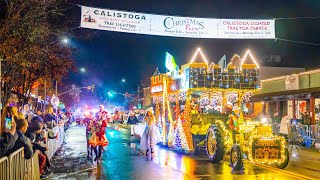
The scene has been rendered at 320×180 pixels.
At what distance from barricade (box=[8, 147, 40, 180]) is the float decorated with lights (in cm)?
Answer: 567

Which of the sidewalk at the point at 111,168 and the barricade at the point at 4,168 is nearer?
the barricade at the point at 4,168

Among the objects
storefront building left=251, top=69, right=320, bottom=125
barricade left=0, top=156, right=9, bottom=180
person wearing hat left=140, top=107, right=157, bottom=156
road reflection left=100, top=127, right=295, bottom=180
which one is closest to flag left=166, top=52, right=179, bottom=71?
person wearing hat left=140, top=107, right=157, bottom=156

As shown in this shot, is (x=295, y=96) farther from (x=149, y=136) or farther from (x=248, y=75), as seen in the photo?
(x=149, y=136)

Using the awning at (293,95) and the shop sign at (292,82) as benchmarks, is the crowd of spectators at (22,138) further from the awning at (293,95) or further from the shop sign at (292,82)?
the shop sign at (292,82)

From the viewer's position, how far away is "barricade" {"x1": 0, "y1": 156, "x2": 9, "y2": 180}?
619cm

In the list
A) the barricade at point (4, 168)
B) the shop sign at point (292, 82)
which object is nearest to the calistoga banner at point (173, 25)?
the barricade at point (4, 168)

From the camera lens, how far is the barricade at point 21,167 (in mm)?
7043

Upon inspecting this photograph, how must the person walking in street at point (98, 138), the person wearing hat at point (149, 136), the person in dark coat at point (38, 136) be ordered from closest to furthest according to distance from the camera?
the person in dark coat at point (38, 136)
the person walking in street at point (98, 138)
the person wearing hat at point (149, 136)

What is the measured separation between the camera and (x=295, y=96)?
24.5m

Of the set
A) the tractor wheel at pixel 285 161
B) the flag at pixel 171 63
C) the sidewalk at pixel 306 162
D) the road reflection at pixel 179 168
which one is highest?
the flag at pixel 171 63

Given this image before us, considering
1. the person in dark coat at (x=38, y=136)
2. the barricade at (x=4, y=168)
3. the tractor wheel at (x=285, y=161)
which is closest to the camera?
the barricade at (x=4, y=168)

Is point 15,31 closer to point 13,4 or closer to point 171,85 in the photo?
point 13,4

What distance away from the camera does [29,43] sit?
1302 cm

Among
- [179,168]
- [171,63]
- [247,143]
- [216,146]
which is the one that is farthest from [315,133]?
[179,168]
